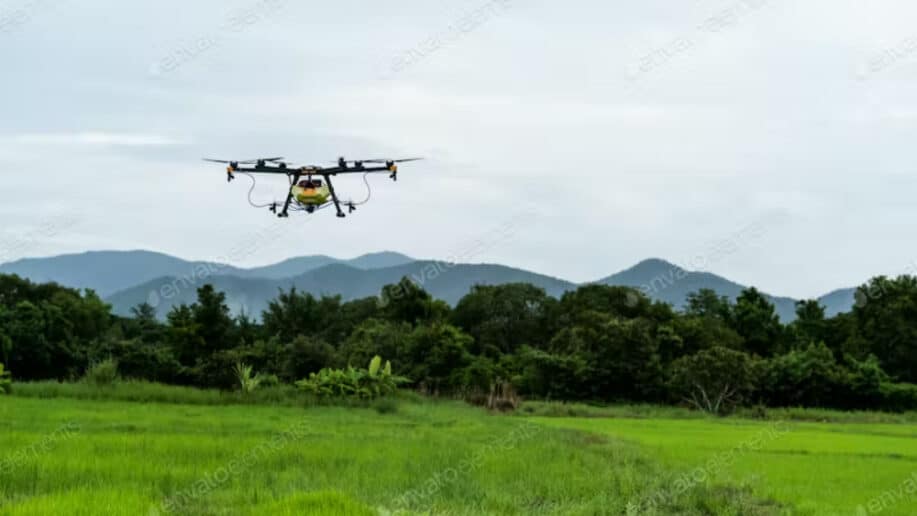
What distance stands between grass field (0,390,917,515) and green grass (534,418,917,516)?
0.05 metres

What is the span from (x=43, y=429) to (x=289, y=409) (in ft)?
24.1

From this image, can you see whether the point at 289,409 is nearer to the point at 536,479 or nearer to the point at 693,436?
the point at 693,436

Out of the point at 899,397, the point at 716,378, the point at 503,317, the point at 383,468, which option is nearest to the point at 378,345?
the point at 503,317

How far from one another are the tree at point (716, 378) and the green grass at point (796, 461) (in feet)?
29.4

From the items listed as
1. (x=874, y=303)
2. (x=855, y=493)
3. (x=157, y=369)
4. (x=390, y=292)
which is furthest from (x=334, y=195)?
(x=874, y=303)

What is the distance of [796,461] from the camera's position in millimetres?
13961

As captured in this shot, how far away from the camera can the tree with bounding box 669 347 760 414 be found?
102 feet

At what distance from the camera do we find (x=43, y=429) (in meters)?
12.6

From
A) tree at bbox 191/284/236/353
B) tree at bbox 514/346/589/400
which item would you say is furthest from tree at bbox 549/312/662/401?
tree at bbox 191/284/236/353

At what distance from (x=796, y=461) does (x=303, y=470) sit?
8107 millimetres

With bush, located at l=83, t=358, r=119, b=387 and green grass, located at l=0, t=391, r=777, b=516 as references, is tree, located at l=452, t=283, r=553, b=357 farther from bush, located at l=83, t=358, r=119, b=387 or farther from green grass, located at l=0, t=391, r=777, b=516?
green grass, located at l=0, t=391, r=777, b=516

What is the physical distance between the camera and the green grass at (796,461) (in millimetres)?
10084

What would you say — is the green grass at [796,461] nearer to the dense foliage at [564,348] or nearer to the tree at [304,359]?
the dense foliage at [564,348]

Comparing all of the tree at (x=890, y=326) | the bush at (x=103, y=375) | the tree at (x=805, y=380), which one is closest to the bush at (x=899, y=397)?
the tree at (x=805, y=380)
